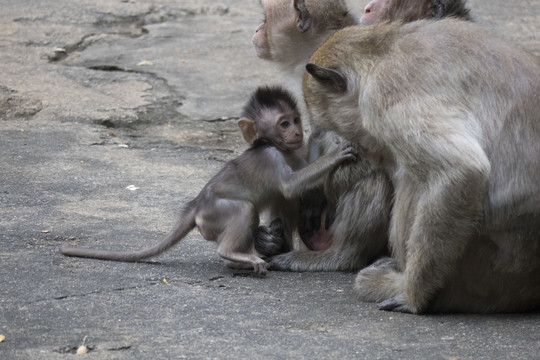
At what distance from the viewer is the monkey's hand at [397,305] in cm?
420

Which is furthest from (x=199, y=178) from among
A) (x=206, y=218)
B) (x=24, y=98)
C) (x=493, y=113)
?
(x=493, y=113)

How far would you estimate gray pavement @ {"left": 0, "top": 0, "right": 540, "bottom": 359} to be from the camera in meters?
3.77

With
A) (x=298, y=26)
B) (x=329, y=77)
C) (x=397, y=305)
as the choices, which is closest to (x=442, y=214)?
(x=397, y=305)

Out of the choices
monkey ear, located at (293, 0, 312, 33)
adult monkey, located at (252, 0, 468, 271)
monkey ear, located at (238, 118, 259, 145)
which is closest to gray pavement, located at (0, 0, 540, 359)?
adult monkey, located at (252, 0, 468, 271)

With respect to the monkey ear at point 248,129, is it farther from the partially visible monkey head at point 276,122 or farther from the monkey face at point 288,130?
the monkey face at point 288,130

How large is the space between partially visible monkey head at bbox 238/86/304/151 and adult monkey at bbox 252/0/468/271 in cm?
15

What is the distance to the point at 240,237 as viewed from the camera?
4.80 m

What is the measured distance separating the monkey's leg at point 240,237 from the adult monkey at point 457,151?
780 millimetres

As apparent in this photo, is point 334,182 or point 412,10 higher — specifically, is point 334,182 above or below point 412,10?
below

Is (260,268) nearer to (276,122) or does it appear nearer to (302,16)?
(276,122)

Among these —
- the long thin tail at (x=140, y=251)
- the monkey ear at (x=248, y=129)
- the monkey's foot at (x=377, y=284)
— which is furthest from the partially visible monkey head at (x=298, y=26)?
the monkey's foot at (x=377, y=284)

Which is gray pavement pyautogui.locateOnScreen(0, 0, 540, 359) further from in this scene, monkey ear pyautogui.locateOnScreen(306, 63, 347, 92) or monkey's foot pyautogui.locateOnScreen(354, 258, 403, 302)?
monkey ear pyautogui.locateOnScreen(306, 63, 347, 92)

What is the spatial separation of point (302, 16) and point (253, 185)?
1142 millimetres

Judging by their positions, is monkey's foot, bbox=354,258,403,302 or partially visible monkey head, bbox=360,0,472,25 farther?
partially visible monkey head, bbox=360,0,472,25
